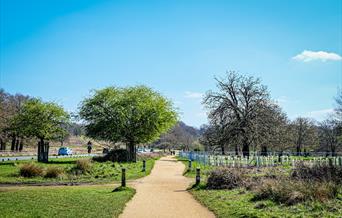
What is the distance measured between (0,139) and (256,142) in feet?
153

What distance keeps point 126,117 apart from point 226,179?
3054cm

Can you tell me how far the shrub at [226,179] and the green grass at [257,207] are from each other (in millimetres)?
2189

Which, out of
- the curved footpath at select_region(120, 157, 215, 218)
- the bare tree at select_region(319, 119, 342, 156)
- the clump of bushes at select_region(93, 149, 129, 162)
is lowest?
the curved footpath at select_region(120, 157, 215, 218)

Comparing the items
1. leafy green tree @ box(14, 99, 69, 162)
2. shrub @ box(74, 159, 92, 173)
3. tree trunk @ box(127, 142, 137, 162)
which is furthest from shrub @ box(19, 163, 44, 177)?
tree trunk @ box(127, 142, 137, 162)

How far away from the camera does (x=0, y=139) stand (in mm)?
65250

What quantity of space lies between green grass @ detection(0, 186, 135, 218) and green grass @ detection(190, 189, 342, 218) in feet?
11.7

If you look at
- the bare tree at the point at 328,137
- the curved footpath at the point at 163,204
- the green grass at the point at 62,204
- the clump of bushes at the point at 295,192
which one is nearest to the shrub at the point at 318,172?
the clump of bushes at the point at 295,192

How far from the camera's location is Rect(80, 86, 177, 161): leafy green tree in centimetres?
4712

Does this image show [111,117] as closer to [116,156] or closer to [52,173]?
[116,156]

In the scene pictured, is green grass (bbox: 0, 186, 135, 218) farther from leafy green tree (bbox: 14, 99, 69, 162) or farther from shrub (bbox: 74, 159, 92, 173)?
leafy green tree (bbox: 14, 99, 69, 162)

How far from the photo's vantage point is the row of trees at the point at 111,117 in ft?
149

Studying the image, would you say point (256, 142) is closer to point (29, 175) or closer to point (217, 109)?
point (217, 109)

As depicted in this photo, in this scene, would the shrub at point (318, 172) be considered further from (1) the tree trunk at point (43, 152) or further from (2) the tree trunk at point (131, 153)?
(1) the tree trunk at point (43, 152)

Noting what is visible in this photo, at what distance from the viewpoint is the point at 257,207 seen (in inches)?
494
